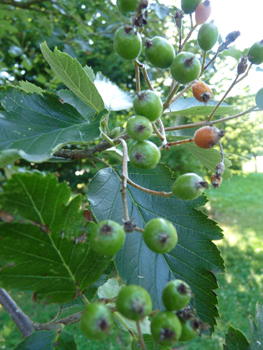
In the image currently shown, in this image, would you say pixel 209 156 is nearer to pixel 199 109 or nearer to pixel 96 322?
pixel 199 109

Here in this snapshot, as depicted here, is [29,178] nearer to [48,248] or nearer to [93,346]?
[48,248]

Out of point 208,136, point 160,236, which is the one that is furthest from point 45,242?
point 208,136

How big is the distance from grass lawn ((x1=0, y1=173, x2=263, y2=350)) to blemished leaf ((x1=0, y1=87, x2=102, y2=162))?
2.85m

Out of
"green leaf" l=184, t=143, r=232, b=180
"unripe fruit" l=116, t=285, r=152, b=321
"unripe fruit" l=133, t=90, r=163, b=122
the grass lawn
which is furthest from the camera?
the grass lawn

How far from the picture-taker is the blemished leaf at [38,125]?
1.07 m

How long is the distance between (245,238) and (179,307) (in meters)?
9.46

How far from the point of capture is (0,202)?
85 cm

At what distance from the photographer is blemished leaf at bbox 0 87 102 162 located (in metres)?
1.07

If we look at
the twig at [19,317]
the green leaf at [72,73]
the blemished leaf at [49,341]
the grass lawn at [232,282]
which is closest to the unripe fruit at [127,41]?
the green leaf at [72,73]

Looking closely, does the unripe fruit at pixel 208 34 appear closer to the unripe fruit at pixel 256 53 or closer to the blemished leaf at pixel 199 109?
the unripe fruit at pixel 256 53

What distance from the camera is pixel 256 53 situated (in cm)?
121

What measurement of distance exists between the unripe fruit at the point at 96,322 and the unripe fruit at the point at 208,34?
108 cm

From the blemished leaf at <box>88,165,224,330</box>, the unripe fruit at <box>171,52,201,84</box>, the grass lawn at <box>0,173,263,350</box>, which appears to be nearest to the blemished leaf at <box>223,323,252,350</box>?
the blemished leaf at <box>88,165,224,330</box>

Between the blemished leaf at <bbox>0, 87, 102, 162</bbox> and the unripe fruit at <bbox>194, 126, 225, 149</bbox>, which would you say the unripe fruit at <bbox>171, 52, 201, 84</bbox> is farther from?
the blemished leaf at <bbox>0, 87, 102, 162</bbox>
